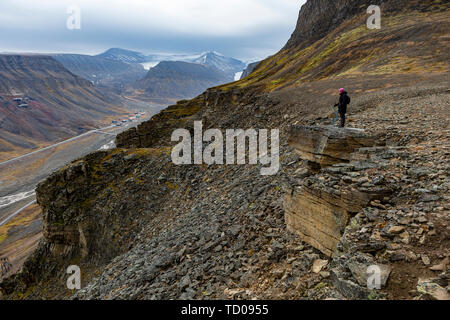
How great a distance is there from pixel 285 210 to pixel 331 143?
4.51 metres

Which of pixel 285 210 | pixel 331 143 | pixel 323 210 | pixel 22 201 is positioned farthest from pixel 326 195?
pixel 22 201

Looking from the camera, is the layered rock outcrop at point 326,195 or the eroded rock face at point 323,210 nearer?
the eroded rock face at point 323,210

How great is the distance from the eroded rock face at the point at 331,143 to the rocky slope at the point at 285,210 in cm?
6

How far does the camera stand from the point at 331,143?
14.2 metres

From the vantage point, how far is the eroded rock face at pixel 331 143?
1391 cm

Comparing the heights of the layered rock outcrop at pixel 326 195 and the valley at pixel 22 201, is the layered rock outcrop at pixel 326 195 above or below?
above

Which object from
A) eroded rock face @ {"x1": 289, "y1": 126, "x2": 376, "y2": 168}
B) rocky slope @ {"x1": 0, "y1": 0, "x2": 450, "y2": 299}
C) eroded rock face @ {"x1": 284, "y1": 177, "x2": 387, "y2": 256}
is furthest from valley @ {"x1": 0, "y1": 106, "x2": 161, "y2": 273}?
eroded rock face @ {"x1": 289, "y1": 126, "x2": 376, "y2": 168}

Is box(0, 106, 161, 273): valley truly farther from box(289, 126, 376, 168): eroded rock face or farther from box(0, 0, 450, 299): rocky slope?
Answer: box(289, 126, 376, 168): eroded rock face

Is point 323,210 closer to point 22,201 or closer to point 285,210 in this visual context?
point 285,210

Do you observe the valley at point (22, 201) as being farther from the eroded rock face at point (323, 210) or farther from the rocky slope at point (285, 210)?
the eroded rock face at point (323, 210)

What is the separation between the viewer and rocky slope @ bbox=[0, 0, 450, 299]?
8.17 metres

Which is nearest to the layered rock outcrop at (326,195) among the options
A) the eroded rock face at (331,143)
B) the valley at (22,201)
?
the eroded rock face at (331,143)
